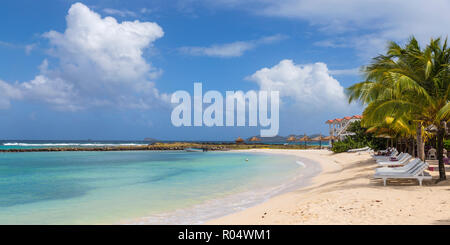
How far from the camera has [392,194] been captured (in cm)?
750

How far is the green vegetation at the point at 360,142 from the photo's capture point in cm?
2738

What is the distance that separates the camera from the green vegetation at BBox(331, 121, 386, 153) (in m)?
27.4

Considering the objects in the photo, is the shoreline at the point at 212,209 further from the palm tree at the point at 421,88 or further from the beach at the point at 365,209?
the palm tree at the point at 421,88

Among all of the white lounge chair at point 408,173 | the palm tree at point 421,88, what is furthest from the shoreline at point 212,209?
the palm tree at point 421,88

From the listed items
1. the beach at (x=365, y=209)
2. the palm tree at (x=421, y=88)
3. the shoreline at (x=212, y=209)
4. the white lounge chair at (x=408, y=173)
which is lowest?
the shoreline at (x=212, y=209)

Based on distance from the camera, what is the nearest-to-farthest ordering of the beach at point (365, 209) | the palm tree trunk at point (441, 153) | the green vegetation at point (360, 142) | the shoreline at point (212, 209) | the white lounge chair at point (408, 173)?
the beach at point (365, 209), the shoreline at point (212, 209), the white lounge chair at point (408, 173), the palm tree trunk at point (441, 153), the green vegetation at point (360, 142)

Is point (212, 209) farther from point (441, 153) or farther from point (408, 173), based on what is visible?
point (441, 153)

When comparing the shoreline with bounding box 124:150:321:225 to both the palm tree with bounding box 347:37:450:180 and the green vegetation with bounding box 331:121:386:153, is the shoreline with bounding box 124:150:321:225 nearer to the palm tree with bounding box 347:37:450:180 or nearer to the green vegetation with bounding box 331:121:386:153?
the palm tree with bounding box 347:37:450:180

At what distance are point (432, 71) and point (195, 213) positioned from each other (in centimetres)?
781

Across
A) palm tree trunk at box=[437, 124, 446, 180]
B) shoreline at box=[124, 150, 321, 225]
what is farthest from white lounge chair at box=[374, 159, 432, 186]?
shoreline at box=[124, 150, 321, 225]

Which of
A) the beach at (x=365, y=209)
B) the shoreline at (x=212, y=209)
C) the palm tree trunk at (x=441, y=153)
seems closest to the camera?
the beach at (x=365, y=209)
